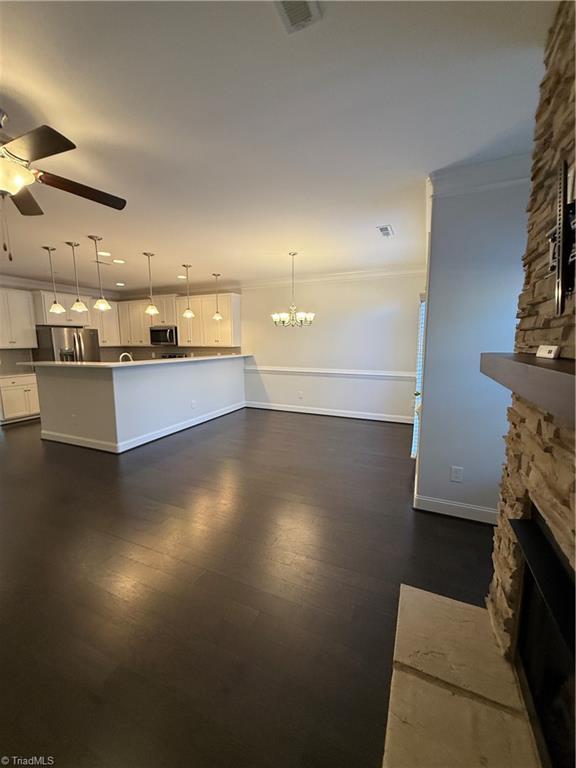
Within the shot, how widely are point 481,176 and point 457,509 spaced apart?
258 centimetres

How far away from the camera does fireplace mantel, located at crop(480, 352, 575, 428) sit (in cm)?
66

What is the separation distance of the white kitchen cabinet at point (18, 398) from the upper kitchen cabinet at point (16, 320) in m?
0.66

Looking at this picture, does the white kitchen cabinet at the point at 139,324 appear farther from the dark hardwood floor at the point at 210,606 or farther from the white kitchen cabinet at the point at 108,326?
the dark hardwood floor at the point at 210,606

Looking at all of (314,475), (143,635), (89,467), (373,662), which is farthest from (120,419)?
(373,662)

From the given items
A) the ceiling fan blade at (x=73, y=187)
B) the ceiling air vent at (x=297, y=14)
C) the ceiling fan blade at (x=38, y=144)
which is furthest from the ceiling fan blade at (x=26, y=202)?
the ceiling air vent at (x=297, y=14)

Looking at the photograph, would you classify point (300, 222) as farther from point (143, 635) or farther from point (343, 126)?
point (143, 635)

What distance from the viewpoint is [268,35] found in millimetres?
1195

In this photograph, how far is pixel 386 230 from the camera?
345 centimetres

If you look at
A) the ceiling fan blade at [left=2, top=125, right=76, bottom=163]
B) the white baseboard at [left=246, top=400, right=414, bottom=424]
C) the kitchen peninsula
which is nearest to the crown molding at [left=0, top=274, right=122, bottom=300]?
the kitchen peninsula

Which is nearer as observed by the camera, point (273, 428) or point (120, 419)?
point (120, 419)

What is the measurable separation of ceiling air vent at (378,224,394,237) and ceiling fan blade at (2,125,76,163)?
2866 millimetres

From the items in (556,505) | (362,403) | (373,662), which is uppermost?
(556,505)

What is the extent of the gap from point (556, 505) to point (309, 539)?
5.71 feet

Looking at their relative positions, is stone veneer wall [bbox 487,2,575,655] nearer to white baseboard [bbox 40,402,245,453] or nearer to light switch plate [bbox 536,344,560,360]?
light switch plate [bbox 536,344,560,360]
